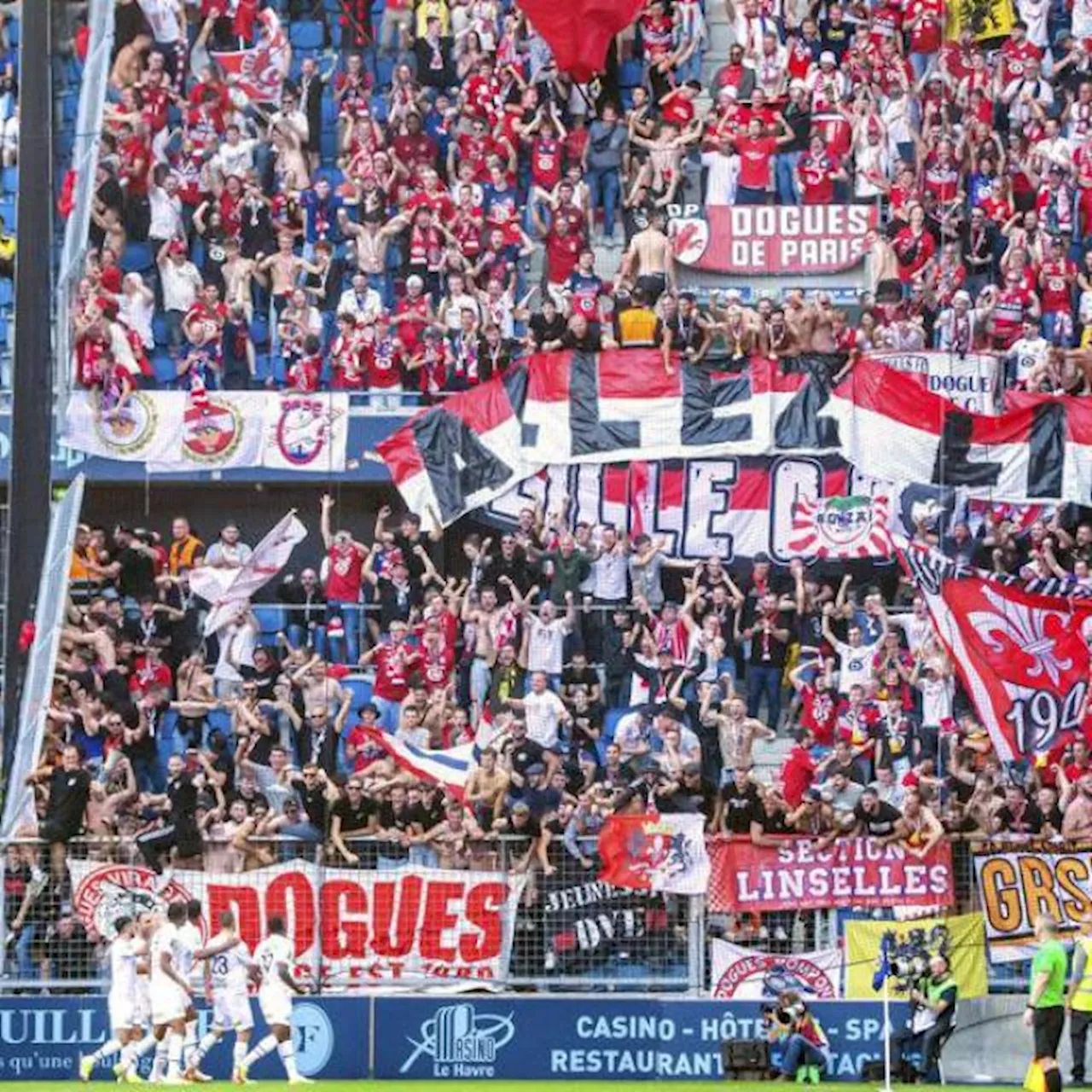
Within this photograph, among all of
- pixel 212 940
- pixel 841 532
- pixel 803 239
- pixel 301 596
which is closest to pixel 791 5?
pixel 803 239

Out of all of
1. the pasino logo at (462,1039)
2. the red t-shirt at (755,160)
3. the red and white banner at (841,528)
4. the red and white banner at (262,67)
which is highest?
the red and white banner at (262,67)

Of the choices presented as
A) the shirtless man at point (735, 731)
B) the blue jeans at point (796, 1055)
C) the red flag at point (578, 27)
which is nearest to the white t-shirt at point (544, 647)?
the shirtless man at point (735, 731)

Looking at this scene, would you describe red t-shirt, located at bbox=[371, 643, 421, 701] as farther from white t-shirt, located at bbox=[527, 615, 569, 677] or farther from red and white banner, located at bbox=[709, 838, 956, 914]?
red and white banner, located at bbox=[709, 838, 956, 914]

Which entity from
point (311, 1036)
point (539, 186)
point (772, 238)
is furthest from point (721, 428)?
point (311, 1036)

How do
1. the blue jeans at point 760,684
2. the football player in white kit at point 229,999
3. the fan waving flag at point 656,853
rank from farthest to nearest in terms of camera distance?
the blue jeans at point 760,684 < the fan waving flag at point 656,853 < the football player in white kit at point 229,999

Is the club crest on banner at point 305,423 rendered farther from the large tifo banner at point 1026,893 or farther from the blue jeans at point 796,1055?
the blue jeans at point 796,1055

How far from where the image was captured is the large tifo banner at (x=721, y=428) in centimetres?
2872

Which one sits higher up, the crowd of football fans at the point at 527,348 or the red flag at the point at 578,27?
the red flag at the point at 578,27

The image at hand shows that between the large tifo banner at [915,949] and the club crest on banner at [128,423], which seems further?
the club crest on banner at [128,423]

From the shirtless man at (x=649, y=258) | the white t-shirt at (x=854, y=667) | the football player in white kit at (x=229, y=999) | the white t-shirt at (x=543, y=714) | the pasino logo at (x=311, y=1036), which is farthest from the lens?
the shirtless man at (x=649, y=258)

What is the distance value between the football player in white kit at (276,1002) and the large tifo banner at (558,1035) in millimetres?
1523

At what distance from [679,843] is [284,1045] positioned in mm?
3987

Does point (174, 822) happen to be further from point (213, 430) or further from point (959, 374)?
point (959, 374)

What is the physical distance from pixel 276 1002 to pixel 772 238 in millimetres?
11143
